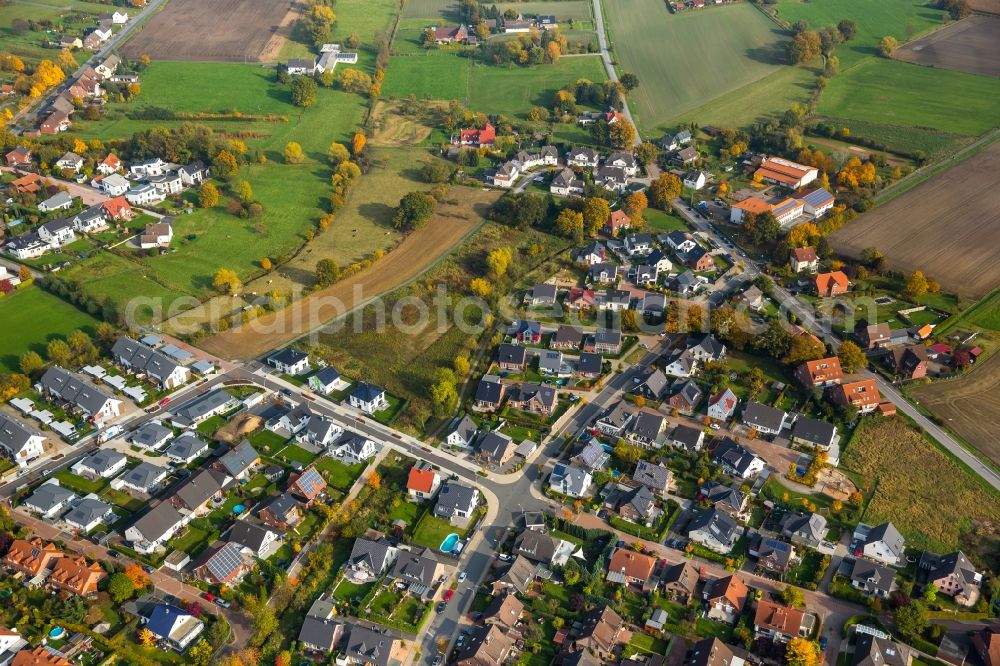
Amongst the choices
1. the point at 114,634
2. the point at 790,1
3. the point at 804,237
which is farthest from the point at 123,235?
the point at 790,1

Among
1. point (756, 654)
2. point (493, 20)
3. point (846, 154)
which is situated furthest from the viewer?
point (493, 20)

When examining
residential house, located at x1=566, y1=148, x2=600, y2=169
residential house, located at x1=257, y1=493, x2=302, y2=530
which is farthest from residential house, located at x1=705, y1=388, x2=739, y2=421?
residential house, located at x1=566, y1=148, x2=600, y2=169

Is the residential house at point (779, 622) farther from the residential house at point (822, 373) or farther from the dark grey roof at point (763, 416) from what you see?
the residential house at point (822, 373)

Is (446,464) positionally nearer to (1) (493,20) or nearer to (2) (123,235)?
(2) (123,235)

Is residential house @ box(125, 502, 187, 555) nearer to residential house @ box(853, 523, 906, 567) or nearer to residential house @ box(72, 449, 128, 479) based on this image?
residential house @ box(72, 449, 128, 479)

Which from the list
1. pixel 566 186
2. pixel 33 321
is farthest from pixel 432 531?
pixel 566 186

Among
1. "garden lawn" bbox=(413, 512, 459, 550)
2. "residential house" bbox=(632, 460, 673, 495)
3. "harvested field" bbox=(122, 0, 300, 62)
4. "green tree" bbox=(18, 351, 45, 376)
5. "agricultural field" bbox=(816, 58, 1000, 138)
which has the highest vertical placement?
"harvested field" bbox=(122, 0, 300, 62)

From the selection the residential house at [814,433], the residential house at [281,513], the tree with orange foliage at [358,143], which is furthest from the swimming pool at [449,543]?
the tree with orange foliage at [358,143]
